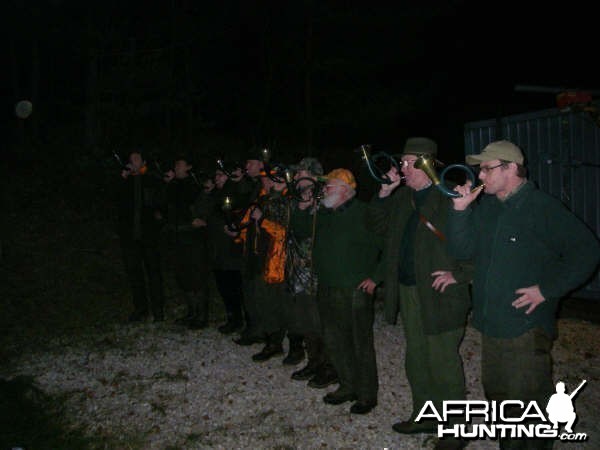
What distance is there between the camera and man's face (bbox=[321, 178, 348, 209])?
438 cm

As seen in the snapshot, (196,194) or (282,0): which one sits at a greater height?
(282,0)

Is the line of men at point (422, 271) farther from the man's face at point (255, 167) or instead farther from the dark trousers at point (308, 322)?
the man's face at point (255, 167)

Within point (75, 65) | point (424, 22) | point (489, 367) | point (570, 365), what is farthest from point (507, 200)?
point (75, 65)

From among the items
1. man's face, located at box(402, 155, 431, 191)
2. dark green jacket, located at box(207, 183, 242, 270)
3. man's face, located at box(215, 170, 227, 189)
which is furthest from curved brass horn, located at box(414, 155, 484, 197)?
man's face, located at box(215, 170, 227, 189)

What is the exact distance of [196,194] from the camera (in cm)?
718

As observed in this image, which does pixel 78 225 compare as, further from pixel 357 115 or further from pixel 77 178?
pixel 357 115

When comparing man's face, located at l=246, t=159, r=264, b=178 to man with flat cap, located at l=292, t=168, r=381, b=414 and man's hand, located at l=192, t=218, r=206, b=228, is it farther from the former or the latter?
man with flat cap, located at l=292, t=168, r=381, b=414

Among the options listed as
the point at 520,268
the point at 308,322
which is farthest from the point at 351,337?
the point at 520,268

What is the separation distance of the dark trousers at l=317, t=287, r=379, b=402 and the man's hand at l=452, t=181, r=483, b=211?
135 centimetres

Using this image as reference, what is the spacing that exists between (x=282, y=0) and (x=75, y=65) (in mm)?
12413

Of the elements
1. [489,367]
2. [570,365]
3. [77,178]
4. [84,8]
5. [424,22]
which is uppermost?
[84,8]

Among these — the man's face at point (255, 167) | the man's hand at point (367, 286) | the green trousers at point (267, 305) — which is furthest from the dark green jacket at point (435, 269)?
the man's face at point (255, 167)

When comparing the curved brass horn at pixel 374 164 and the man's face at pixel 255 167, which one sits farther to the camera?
the man's face at pixel 255 167

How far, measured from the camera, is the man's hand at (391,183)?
3.96 metres
